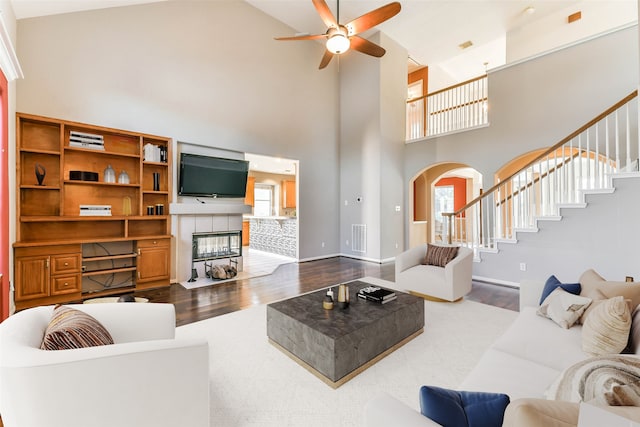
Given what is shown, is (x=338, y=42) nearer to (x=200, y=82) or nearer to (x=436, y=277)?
(x=200, y=82)

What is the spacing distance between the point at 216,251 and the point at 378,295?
3555mm

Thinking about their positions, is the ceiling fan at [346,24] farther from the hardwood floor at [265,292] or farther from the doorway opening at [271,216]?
the hardwood floor at [265,292]

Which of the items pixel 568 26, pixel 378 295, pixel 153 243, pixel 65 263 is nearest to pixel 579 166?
pixel 378 295

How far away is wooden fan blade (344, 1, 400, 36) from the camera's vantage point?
3057 mm

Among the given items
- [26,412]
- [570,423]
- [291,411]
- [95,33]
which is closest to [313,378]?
[291,411]

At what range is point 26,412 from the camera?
98cm

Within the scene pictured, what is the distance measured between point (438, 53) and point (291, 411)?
28.9 ft

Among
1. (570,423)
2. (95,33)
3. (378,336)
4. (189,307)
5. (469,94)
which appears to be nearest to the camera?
(570,423)

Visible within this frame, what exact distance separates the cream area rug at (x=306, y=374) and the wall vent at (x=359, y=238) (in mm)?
3645

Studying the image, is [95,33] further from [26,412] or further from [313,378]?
[313,378]

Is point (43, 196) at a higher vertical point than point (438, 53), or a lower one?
lower

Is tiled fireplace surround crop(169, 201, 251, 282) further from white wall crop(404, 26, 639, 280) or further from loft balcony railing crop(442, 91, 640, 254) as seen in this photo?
white wall crop(404, 26, 639, 280)

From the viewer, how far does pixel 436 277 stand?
11.5 feet

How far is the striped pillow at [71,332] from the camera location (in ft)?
3.82
